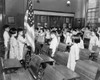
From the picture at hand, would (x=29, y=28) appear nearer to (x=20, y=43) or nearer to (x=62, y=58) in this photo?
(x=62, y=58)

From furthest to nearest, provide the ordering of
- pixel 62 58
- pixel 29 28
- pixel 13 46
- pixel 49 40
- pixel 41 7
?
pixel 41 7 < pixel 49 40 < pixel 13 46 < pixel 29 28 < pixel 62 58

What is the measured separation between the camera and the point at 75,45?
14.0 ft

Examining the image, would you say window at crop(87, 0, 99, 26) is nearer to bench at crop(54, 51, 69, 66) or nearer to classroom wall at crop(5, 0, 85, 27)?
classroom wall at crop(5, 0, 85, 27)

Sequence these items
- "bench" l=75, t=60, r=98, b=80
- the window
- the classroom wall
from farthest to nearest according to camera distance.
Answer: the window, the classroom wall, "bench" l=75, t=60, r=98, b=80

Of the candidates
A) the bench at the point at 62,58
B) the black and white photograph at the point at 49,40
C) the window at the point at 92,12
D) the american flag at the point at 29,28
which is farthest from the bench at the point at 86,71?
the window at the point at 92,12

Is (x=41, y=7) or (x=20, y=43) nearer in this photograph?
(x=20, y=43)

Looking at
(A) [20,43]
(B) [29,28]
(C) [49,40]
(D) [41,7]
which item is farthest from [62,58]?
(D) [41,7]

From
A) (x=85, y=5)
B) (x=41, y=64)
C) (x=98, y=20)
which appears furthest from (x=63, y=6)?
(x=41, y=64)

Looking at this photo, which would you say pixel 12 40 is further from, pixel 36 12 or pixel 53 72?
pixel 36 12

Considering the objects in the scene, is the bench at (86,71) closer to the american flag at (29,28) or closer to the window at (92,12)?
the american flag at (29,28)

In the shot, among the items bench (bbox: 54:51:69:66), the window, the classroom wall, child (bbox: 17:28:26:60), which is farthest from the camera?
the window

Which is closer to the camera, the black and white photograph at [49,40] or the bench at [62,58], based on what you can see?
the black and white photograph at [49,40]

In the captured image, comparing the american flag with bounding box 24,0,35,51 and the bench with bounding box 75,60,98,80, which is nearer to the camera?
the bench with bounding box 75,60,98,80

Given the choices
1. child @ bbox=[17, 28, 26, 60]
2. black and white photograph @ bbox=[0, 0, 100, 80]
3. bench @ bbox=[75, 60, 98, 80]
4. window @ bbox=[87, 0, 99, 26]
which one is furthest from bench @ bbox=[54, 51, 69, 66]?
window @ bbox=[87, 0, 99, 26]
